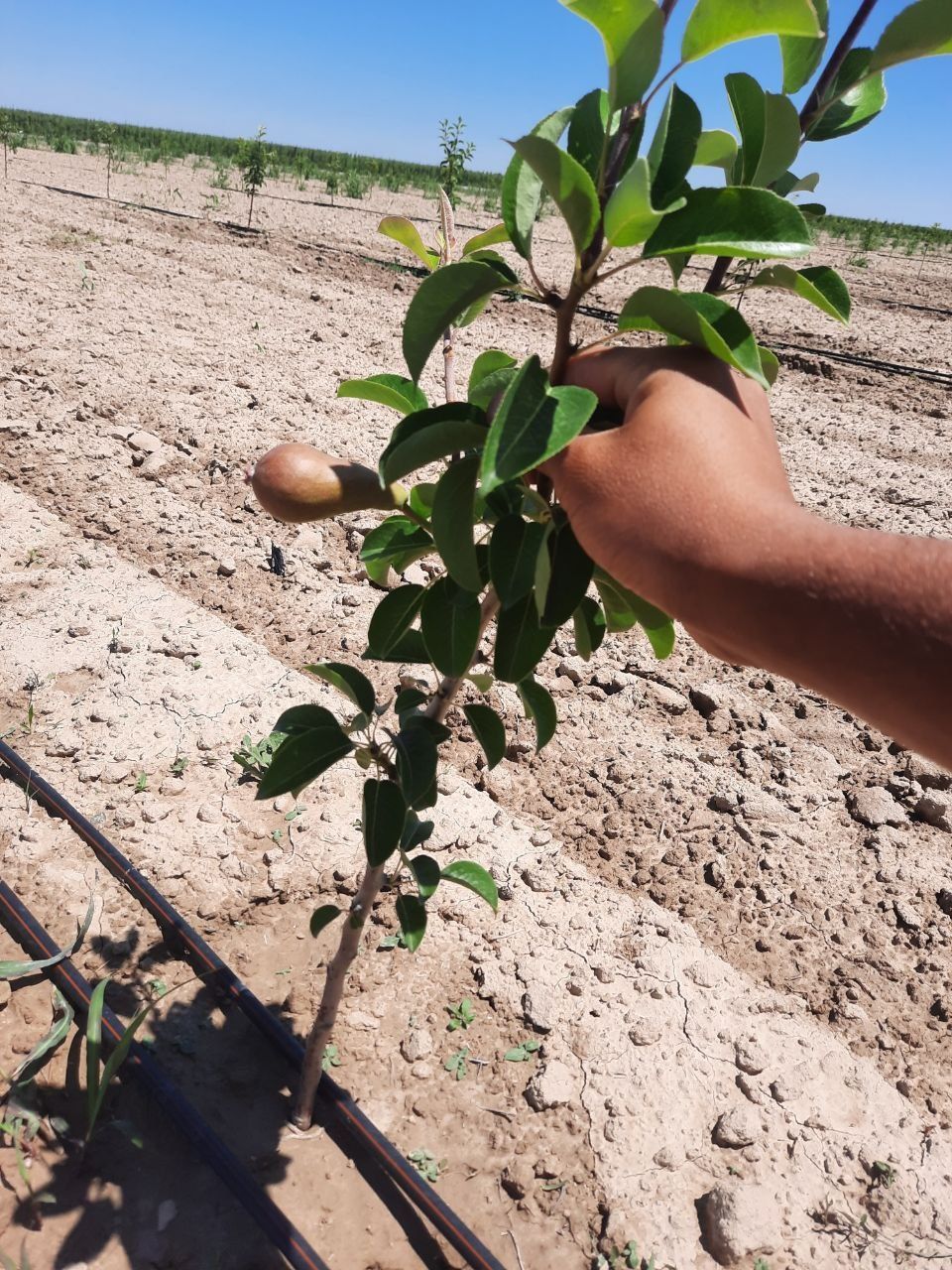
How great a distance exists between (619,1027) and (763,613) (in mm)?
1555

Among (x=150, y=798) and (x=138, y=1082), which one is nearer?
(x=138, y=1082)

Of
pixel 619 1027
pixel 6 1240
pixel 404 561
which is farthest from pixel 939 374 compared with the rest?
pixel 6 1240

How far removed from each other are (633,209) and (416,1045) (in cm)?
172

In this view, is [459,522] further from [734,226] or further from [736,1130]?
[736,1130]

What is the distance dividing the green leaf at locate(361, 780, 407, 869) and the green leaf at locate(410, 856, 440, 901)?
11cm

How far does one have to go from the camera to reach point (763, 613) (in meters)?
0.67

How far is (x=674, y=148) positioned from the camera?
2.53 ft

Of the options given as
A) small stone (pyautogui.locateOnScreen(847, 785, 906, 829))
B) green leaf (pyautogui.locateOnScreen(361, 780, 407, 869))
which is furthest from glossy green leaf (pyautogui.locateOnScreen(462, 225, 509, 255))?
small stone (pyautogui.locateOnScreen(847, 785, 906, 829))

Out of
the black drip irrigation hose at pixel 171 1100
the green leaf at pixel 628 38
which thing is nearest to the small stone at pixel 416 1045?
the black drip irrigation hose at pixel 171 1100

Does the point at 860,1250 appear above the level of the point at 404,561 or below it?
below

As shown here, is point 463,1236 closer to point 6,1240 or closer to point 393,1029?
point 393,1029

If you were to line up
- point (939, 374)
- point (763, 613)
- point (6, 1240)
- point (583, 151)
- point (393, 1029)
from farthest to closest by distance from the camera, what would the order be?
point (939, 374), point (393, 1029), point (6, 1240), point (583, 151), point (763, 613)

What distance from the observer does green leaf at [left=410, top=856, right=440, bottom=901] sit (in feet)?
4.40

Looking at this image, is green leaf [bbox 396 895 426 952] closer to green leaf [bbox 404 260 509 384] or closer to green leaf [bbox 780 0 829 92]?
green leaf [bbox 404 260 509 384]
